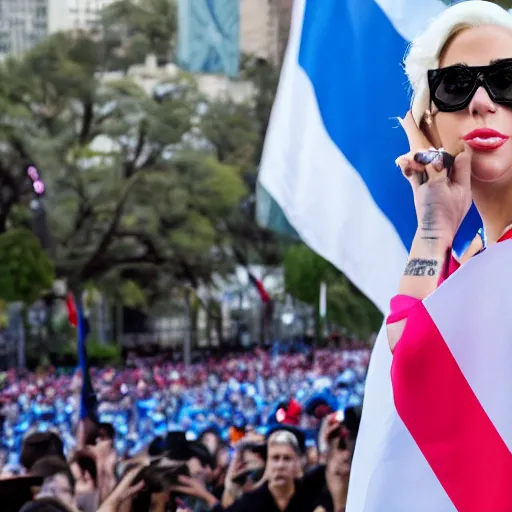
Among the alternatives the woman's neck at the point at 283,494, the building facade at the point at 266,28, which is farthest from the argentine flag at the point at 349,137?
the building facade at the point at 266,28

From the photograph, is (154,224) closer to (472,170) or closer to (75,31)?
(75,31)

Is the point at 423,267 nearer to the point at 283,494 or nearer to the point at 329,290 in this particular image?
the point at 283,494

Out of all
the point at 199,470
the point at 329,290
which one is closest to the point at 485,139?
the point at 199,470

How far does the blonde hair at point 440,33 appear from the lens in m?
1.61

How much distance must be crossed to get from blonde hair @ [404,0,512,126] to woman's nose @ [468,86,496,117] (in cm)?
10

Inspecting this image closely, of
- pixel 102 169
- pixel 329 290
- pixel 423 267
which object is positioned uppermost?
pixel 423 267

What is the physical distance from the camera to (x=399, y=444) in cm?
149

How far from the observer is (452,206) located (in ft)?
4.92

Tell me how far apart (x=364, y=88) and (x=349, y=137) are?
0.13 meters

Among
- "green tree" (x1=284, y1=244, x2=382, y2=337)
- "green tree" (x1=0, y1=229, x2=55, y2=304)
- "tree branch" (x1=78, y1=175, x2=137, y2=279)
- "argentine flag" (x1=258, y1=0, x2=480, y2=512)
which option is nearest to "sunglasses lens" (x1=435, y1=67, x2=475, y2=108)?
"argentine flag" (x1=258, y1=0, x2=480, y2=512)

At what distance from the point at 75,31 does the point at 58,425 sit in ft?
73.9

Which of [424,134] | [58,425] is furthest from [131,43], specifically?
[424,134]

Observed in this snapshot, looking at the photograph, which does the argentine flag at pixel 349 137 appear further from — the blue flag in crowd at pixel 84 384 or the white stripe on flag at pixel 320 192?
the blue flag in crowd at pixel 84 384

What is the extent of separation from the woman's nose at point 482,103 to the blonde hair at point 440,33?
96 millimetres
